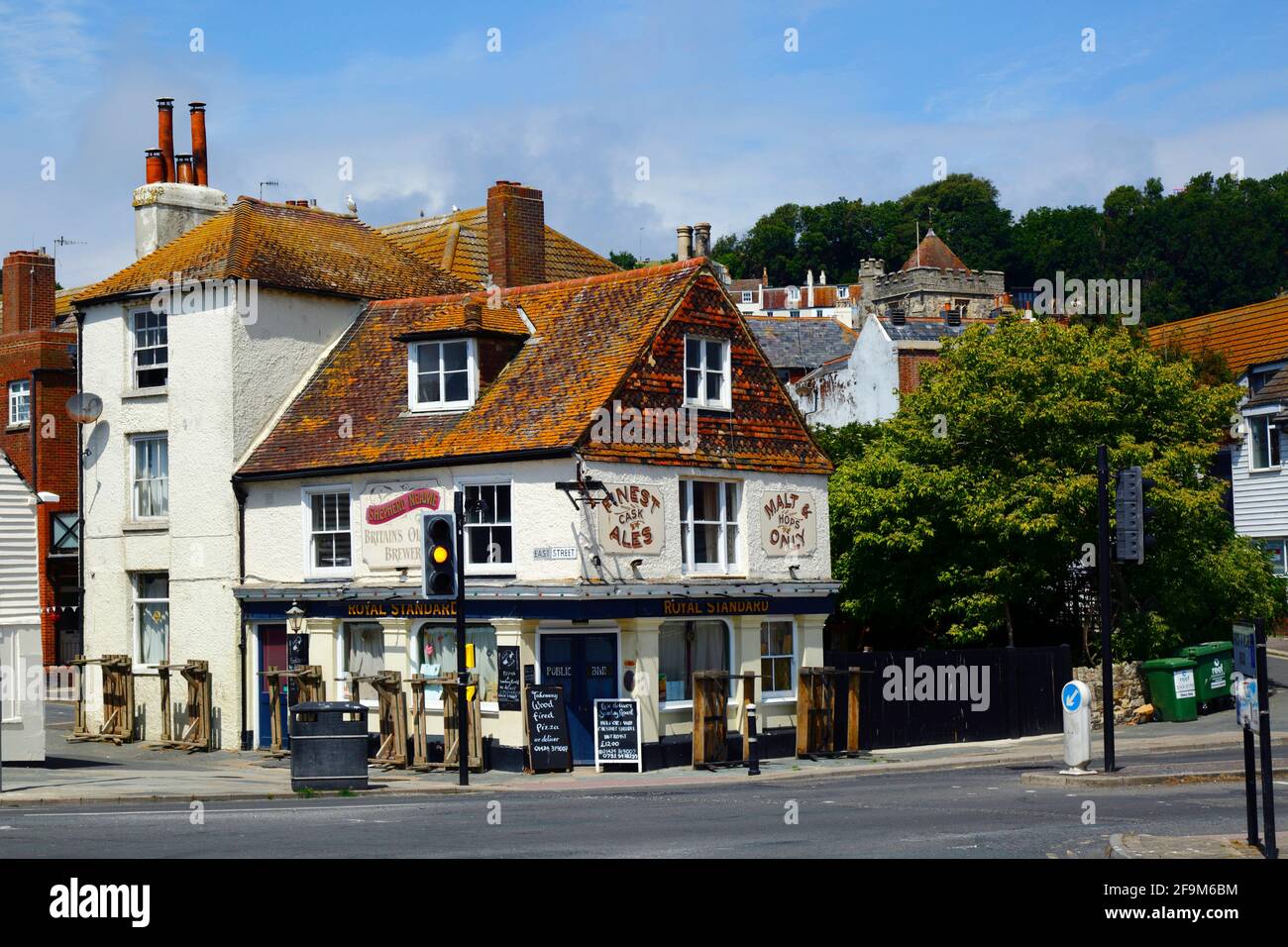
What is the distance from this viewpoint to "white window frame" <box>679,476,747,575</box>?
31547 mm

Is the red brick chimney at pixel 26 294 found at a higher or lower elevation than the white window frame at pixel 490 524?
higher

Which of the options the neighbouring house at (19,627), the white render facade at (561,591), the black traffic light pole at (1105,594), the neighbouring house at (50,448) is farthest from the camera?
the neighbouring house at (50,448)

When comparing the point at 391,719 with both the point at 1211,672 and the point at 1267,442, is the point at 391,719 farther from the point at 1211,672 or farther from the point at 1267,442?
the point at 1267,442

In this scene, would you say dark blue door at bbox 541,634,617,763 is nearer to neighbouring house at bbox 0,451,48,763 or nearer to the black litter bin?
the black litter bin

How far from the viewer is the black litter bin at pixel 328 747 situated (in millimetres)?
24516

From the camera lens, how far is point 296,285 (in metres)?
35.2

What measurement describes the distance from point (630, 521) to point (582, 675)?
288 centimetres

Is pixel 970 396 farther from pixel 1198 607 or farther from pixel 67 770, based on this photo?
pixel 67 770

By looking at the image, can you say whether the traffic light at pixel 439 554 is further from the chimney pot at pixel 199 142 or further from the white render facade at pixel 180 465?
the chimney pot at pixel 199 142

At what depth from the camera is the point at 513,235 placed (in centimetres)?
3881

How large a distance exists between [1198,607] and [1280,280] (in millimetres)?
108536

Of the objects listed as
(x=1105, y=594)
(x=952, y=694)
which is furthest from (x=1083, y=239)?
(x=1105, y=594)

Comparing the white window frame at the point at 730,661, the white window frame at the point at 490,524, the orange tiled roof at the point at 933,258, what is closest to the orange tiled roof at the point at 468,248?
the white window frame at the point at 490,524

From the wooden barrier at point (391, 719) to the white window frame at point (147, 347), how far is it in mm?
9061
